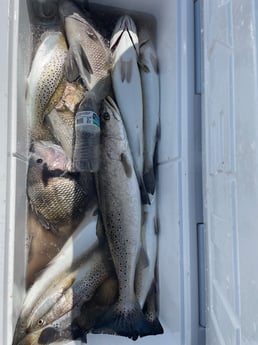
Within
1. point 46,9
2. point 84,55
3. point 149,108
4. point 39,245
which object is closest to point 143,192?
point 149,108

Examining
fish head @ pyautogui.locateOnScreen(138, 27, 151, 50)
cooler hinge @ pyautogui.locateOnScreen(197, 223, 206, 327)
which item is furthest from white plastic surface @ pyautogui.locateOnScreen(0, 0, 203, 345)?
fish head @ pyautogui.locateOnScreen(138, 27, 151, 50)

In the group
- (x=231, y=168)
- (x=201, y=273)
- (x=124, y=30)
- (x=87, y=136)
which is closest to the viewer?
(x=231, y=168)

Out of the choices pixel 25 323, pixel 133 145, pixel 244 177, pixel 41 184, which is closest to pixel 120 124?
pixel 133 145

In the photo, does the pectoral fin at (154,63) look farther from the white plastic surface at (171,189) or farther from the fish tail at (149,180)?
the fish tail at (149,180)

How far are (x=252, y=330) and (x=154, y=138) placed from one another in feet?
2.33

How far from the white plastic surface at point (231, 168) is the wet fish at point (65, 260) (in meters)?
0.40

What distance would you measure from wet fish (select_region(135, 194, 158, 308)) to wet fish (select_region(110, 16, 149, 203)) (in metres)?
0.05

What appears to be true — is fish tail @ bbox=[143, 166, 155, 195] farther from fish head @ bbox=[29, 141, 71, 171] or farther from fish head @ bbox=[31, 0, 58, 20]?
fish head @ bbox=[31, 0, 58, 20]

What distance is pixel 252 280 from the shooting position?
0.60 m

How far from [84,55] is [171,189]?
0.54 meters

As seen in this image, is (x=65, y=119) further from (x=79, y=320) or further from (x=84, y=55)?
(x=79, y=320)

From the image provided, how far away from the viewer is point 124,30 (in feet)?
4.01

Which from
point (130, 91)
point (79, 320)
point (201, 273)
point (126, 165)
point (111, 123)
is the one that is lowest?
point (79, 320)

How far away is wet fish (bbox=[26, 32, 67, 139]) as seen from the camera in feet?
3.80
